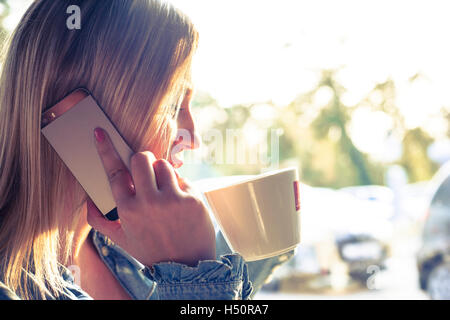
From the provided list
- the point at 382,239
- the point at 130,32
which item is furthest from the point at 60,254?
the point at 382,239

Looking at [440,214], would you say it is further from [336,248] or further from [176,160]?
[176,160]

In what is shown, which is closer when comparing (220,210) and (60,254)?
(220,210)

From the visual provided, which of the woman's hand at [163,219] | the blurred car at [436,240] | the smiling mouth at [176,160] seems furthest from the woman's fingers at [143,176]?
the blurred car at [436,240]

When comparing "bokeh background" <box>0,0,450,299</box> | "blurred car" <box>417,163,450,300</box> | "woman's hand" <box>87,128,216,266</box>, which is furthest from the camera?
"blurred car" <box>417,163,450,300</box>

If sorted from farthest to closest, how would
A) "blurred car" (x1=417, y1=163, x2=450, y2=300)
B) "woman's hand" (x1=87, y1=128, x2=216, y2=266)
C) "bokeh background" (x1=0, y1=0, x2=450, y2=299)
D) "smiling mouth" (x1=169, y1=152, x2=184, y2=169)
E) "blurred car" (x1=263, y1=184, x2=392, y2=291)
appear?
"blurred car" (x1=263, y1=184, x2=392, y2=291), "blurred car" (x1=417, y1=163, x2=450, y2=300), "bokeh background" (x1=0, y1=0, x2=450, y2=299), "smiling mouth" (x1=169, y1=152, x2=184, y2=169), "woman's hand" (x1=87, y1=128, x2=216, y2=266)

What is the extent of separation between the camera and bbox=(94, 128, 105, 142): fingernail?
1.65 feet

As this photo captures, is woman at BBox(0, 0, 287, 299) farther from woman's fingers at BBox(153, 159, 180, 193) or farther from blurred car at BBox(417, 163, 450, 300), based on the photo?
blurred car at BBox(417, 163, 450, 300)

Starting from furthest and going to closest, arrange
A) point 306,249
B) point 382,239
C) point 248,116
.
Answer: point 382,239 < point 306,249 < point 248,116

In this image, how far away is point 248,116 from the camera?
1.29 m

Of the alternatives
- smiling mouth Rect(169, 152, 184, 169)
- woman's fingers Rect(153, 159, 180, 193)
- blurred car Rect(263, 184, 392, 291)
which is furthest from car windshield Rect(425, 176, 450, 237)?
woman's fingers Rect(153, 159, 180, 193)

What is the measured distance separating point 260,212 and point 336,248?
2439 millimetres

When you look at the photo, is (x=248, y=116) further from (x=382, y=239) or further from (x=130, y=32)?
(x=382, y=239)
